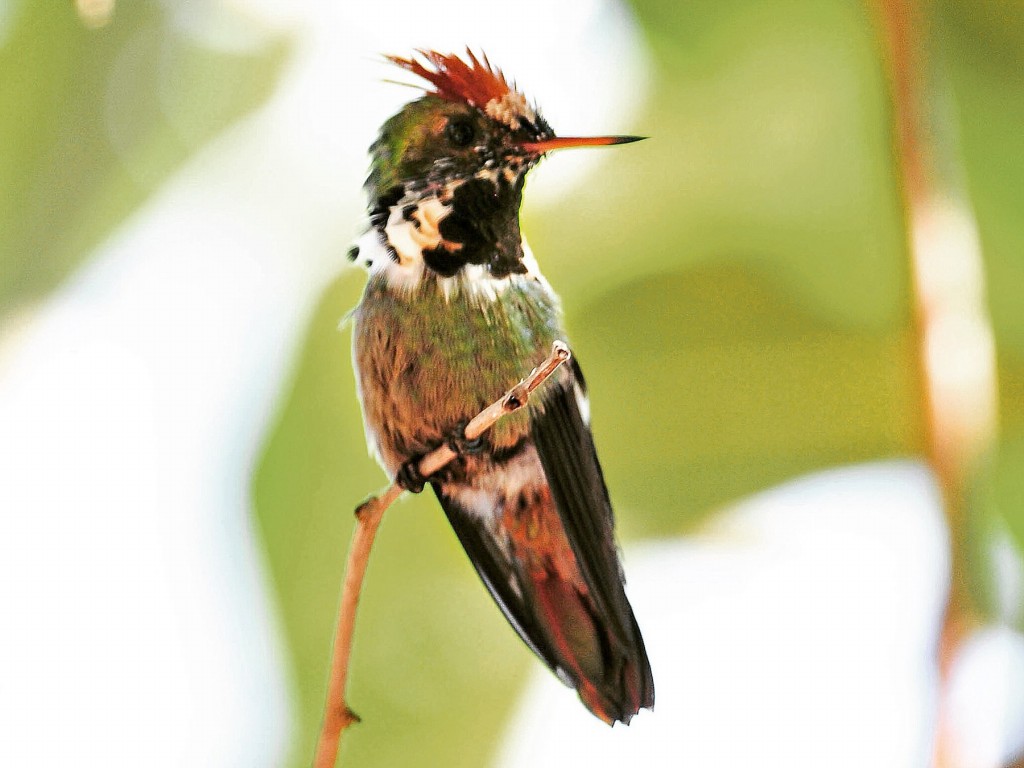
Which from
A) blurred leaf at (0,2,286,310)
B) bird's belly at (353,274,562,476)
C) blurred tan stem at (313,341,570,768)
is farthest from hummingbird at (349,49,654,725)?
blurred leaf at (0,2,286,310)

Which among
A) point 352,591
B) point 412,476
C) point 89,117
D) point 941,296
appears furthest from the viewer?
point 89,117

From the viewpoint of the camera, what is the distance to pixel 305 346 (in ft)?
5.14

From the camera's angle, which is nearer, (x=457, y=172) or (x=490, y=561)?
(x=457, y=172)

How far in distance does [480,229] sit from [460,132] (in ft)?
0.41

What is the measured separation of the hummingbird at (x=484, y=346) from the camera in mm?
1219

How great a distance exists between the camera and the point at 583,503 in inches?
47.4

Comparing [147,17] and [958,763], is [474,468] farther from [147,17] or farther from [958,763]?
[147,17]

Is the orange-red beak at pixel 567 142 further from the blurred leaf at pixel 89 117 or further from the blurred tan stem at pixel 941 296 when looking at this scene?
the blurred leaf at pixel 89 117

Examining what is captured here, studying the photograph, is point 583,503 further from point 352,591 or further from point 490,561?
A: point 352,591

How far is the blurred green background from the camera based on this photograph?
1.52 m

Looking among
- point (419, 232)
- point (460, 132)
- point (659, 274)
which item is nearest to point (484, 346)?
point (419, 232)

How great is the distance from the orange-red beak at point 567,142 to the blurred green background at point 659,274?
1.22 feet

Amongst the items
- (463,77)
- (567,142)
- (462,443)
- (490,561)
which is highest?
(463,77)

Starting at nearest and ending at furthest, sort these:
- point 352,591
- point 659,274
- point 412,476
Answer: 1. point 352,591
2. point 412,476
3. point 659,274
